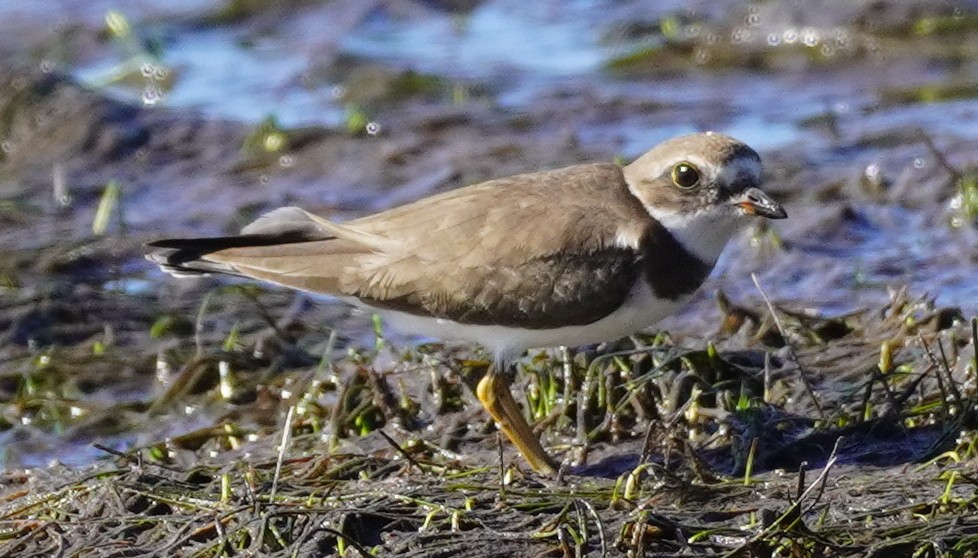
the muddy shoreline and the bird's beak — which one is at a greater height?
the bird's beak

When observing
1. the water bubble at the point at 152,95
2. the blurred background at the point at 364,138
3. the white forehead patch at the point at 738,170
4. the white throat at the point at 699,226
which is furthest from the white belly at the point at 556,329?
the water bubble at the point at 152,95

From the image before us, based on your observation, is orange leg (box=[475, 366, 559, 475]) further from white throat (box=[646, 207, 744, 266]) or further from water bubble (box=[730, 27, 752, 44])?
water bubble (box=[730, 27, 752, 44])

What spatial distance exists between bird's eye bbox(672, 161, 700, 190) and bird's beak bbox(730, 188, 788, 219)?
156 mm

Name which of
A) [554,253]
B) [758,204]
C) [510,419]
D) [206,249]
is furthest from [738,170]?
[206,249]

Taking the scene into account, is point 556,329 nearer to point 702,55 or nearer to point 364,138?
point 364,138

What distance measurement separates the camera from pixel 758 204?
19.3ft

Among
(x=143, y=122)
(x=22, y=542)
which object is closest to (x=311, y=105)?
(x=143, y=122)

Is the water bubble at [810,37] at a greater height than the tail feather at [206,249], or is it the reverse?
the tail feather at [206,249]

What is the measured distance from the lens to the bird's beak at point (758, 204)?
587 centimetres

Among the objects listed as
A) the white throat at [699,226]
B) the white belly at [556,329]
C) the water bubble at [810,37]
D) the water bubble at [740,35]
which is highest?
the white throat at [699,226]

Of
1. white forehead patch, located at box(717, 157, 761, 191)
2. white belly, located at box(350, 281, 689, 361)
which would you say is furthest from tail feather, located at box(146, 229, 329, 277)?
white forehead patch, located at box(717, 157, 761, 191)

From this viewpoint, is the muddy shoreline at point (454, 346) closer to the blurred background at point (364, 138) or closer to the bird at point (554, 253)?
the blurred background at point (364, 138)

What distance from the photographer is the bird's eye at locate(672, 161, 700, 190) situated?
19.6 feet

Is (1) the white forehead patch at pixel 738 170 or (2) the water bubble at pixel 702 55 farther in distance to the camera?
(2) the water bubble at pixel 702 55
